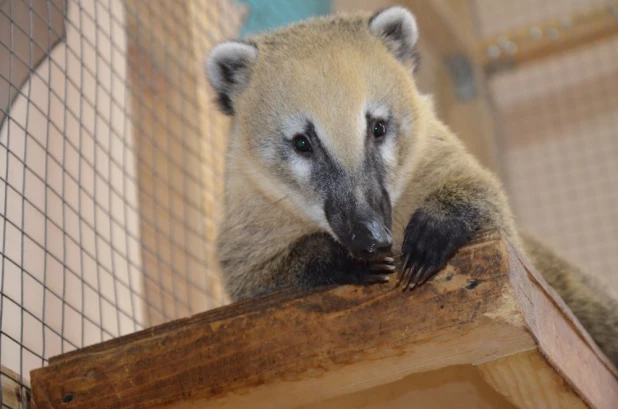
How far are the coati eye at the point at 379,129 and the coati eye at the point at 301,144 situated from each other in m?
0.17

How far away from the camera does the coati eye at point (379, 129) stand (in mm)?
2094

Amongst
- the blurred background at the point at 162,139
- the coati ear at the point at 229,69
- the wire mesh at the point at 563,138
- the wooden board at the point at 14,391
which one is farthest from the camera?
the wire mesh at the point at 563,138

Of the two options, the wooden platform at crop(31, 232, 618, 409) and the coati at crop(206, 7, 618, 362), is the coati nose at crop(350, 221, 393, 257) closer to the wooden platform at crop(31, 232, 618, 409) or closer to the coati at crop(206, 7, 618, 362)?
the coati at crop(206, 7, 618, 362)

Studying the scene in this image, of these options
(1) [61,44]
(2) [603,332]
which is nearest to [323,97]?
(1) [61,44]

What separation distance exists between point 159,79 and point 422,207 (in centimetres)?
175

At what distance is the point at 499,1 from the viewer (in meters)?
4.91

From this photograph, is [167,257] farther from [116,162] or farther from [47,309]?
[47,309]

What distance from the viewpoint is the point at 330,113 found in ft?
6.63

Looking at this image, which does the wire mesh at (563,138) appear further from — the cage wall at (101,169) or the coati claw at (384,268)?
the coati claw at (384,268)

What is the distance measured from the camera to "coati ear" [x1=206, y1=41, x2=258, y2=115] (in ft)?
A: 7.73

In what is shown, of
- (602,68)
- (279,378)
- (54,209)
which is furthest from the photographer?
(602,68)

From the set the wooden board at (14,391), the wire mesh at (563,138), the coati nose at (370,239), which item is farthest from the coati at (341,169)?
the wire mesh at (563,138)

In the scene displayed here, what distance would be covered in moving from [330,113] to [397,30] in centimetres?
54

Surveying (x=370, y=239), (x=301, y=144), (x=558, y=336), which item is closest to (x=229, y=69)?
(x=301, y=144)
